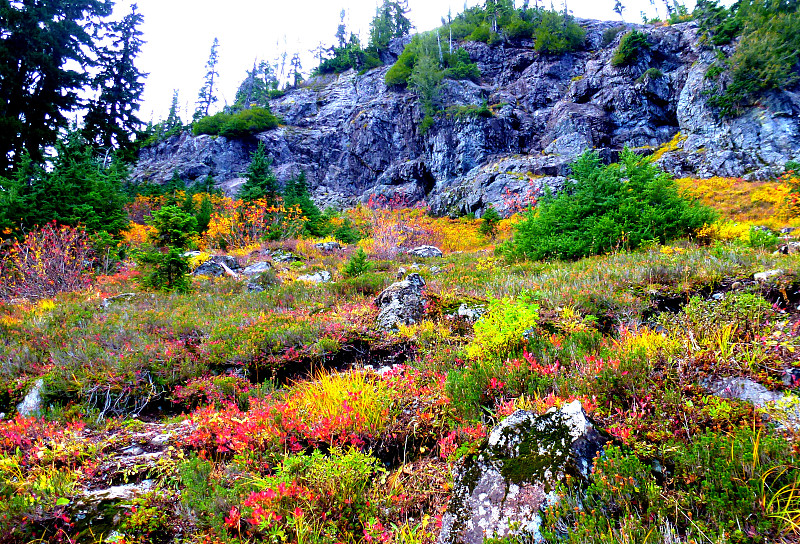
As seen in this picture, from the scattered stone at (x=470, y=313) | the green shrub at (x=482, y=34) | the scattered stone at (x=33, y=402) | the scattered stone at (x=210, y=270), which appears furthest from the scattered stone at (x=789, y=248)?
the green shrub at (x=482, y=34)

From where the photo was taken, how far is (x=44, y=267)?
9.71 meters

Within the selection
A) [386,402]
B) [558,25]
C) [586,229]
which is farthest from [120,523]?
[558,25]

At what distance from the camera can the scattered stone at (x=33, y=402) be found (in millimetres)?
4194

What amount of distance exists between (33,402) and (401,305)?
17.4 feet

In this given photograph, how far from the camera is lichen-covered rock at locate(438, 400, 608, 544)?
2.11 meters

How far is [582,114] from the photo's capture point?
1437 inches

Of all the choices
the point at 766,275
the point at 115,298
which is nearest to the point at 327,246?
the point at 115,298

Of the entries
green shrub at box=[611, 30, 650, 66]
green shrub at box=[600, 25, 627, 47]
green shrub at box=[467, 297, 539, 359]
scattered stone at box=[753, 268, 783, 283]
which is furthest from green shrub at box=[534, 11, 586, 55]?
green shrub at box=[467, 297, 539, 359]

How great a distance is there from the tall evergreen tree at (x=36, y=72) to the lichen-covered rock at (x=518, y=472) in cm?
2430

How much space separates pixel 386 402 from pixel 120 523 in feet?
7.16

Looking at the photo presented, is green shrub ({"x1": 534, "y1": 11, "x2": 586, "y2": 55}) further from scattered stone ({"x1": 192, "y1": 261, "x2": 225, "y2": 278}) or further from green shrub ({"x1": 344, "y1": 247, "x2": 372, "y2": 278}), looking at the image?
scattered stone ({"x1": 192, "y1": 261, "x2": 225, "y2": 278})

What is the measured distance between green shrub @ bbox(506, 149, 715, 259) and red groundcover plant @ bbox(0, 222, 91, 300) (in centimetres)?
1425

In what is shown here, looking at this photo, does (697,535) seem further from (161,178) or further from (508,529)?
(161,178)

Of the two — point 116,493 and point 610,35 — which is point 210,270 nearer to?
point 116,493
